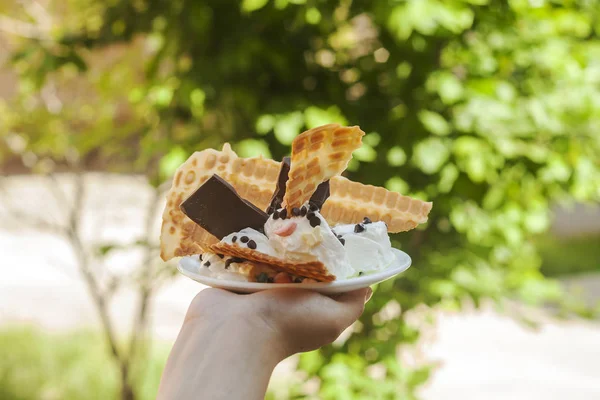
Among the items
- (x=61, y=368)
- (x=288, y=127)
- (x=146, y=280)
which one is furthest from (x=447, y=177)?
Answer: (x=61, y=368)

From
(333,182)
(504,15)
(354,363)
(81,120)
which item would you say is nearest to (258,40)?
(504,15)

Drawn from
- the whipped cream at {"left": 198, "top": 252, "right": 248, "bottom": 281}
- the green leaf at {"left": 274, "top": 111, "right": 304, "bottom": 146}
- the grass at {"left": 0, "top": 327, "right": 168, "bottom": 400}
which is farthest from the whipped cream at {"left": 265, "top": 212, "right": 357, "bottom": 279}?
the grass at {"left": 0, "top": 327, "right": 168, "bottom": 400}

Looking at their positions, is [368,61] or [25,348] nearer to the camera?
[368,61]

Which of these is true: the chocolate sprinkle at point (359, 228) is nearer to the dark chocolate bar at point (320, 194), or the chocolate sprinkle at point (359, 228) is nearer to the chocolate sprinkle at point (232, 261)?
the dark chocolate bar at point (320, 194)

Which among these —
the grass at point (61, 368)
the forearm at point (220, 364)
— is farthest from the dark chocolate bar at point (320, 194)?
the grass at point (61, 368)

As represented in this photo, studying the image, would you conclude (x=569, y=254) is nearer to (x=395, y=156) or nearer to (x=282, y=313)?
(x=395, y=156)

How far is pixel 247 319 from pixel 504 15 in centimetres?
189

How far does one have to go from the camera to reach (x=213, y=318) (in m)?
1.38

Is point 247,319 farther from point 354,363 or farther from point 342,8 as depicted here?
point 342,8

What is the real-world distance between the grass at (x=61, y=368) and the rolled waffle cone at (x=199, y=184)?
9.67 ft

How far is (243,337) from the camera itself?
134cm

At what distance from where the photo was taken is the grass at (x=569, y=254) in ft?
24.1

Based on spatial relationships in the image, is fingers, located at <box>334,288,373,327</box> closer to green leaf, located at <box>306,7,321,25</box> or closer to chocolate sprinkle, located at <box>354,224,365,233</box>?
chocolate sprinkle, located at <box>354,224,365,233</box>

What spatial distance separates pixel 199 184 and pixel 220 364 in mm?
487
